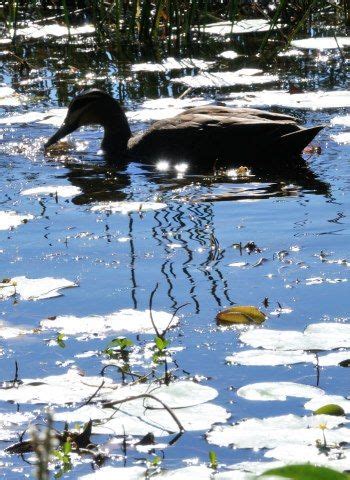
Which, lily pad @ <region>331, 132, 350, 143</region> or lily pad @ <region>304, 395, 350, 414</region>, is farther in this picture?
lily pad @ <region>331, 132, 350, 143</region>

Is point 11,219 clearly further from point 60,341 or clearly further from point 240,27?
point 240,27

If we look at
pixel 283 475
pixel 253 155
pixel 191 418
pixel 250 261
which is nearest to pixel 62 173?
pixel 253 155

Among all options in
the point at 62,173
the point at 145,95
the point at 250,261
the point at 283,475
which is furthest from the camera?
the point at 145,95

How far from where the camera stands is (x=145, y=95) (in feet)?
36.0

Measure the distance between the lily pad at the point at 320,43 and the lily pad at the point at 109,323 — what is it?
28.3 feet

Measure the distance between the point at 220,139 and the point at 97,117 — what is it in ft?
5.34

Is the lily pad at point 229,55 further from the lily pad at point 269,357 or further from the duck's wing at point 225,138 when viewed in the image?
the lily pad at point 269,357

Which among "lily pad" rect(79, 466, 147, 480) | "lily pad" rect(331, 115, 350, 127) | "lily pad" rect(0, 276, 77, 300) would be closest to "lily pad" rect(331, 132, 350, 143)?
"lily pad" rect(331, 115, 350, 127)

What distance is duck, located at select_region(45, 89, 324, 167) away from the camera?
8.23 metres

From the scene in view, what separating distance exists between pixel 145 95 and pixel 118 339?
6.82 m

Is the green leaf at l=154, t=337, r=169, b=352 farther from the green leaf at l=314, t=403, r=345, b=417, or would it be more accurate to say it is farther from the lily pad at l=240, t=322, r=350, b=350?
the green leaf at l=314, t=403, r=345, b=417

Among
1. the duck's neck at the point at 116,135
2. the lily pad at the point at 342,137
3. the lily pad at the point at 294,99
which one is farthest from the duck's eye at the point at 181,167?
the lily pad at the point at 294,99

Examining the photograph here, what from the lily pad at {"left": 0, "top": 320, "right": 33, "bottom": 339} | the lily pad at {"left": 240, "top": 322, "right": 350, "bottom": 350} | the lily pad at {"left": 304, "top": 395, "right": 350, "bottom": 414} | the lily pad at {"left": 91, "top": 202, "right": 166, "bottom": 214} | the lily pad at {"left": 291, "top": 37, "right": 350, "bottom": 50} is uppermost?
the lily pad at {"left": 291, "top": 37, "right": 350, "bottom": 50}

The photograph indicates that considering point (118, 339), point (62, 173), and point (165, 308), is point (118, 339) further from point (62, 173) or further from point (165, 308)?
point (62, 173)
